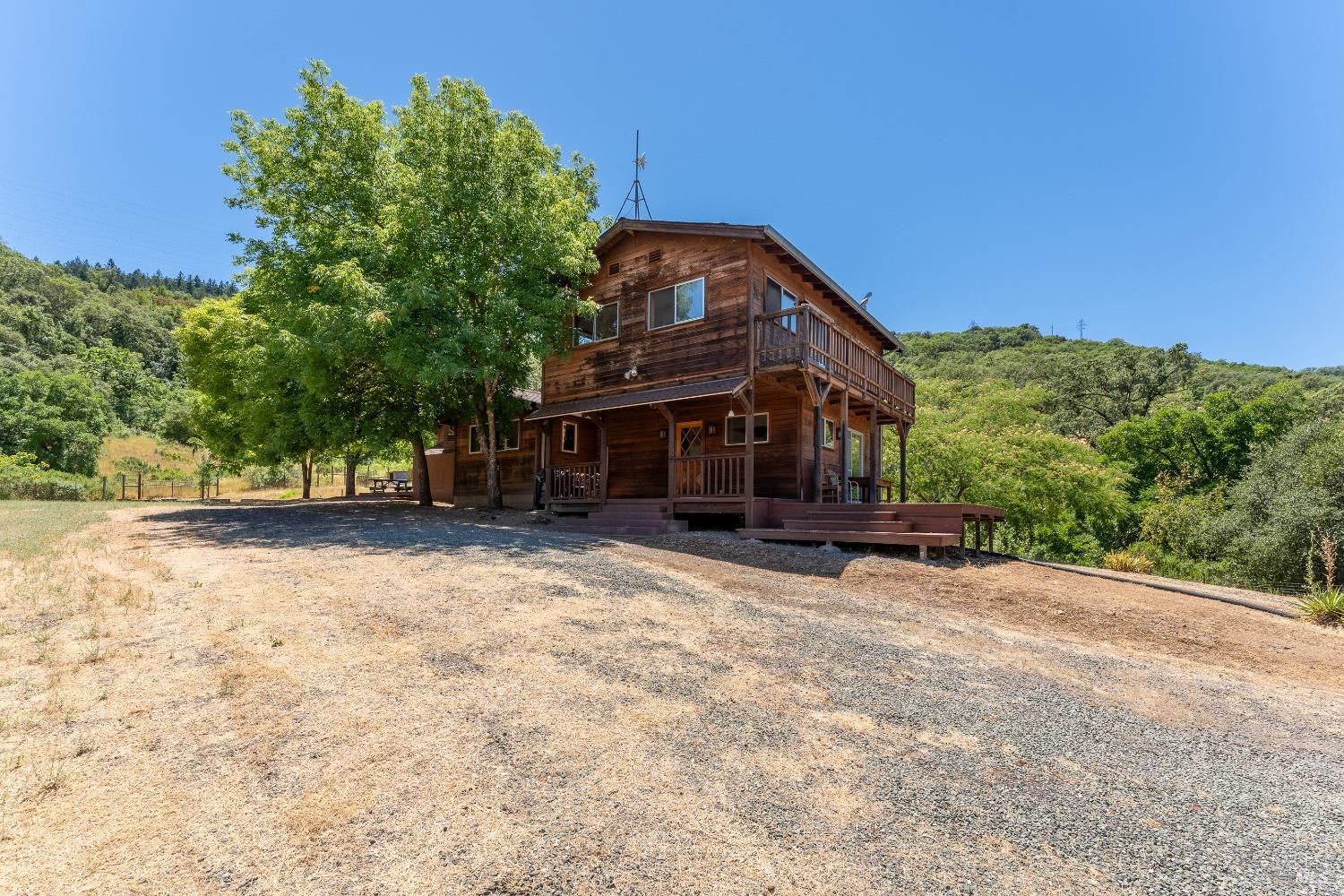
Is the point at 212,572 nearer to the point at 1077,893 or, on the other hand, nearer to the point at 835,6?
the point at 1077,893

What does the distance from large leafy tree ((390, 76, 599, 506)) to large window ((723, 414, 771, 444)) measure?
4.79 m

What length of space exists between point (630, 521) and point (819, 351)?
5571mm

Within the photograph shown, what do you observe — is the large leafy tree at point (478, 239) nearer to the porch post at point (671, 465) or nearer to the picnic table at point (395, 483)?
the porch post at point (671, 465)

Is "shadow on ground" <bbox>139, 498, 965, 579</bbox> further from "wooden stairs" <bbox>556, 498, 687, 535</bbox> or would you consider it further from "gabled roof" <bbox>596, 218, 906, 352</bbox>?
"gabled roof" <bbox>596, 218, 906, 352</bbox>

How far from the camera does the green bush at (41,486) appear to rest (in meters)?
24.0

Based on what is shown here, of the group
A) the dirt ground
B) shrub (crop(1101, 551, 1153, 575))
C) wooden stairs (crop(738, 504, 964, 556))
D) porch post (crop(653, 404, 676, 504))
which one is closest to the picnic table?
porch post (crop(653, 404, 676, 504))

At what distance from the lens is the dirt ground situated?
264cm

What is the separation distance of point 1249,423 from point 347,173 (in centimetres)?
4344

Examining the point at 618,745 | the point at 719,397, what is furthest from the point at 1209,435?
the point at 618,745

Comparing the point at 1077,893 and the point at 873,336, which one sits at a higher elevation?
the point at 873,336

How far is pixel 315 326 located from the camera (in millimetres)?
14125

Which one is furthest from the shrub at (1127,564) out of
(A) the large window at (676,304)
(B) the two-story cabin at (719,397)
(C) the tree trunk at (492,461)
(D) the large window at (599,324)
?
(C) the tree trunk at (492,461)

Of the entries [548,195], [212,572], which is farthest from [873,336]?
[212,572]

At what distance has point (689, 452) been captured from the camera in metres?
16.0
